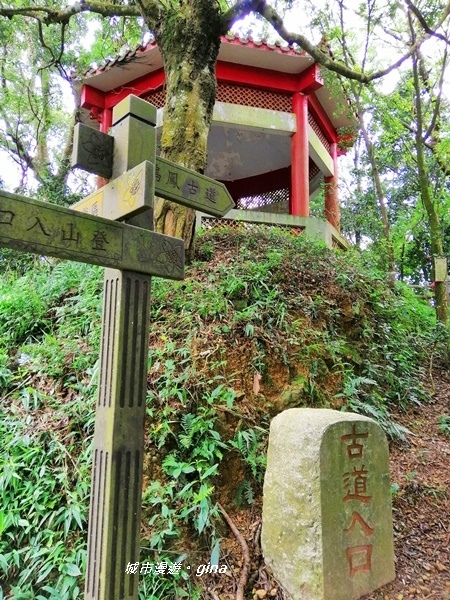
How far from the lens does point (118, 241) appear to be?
1.92 meters

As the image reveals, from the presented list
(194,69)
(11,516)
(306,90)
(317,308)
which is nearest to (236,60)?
(306,90)

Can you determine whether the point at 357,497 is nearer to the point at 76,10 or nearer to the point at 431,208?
the point at 431,208

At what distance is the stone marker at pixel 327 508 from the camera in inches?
89.5

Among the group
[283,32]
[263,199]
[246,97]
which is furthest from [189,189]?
[263,199]

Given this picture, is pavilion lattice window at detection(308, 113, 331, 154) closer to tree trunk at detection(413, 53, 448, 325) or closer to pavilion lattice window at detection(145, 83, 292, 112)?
pavilion lattice window at detection(145, 83, 292, 112)

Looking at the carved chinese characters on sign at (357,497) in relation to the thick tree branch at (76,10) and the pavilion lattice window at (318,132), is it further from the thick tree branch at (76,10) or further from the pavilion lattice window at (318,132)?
the pavilion lattice window at (318,132)

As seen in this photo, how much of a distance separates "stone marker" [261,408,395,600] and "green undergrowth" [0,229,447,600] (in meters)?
0.48

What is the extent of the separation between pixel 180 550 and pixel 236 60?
8.21 m

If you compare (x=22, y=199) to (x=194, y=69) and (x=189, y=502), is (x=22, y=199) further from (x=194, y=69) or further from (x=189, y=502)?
(x=194, y=69)

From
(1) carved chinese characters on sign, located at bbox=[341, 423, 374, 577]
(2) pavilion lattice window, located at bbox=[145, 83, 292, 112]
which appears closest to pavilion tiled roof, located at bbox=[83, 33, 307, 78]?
(2) pavilion lattice window, located at bbox=[145, 83, 292, 112]

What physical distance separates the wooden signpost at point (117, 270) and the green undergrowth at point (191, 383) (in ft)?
2.54

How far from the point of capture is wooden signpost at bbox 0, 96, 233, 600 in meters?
1.76

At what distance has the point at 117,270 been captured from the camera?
6.49 feet

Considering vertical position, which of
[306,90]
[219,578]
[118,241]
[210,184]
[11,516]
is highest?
[306,90]
